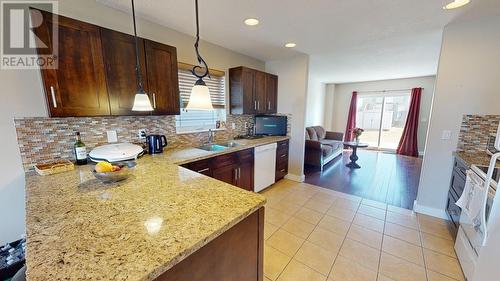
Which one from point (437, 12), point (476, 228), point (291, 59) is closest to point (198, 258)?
point (476, 228)

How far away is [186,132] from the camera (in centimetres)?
272

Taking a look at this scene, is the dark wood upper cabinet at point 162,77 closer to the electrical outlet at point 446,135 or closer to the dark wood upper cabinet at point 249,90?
the dark wood upper cabinet at point 249,90

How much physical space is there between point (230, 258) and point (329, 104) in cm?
757

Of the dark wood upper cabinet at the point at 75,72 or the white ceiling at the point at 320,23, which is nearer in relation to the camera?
the dark wood upper cabinet at the point at 75,72

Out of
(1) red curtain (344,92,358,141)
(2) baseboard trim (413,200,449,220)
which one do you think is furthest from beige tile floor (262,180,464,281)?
(1) red curtain (344,92,358,141)

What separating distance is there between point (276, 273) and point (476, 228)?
1589 millimetres

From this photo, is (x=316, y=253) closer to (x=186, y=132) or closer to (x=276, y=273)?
(x=276, y=273)

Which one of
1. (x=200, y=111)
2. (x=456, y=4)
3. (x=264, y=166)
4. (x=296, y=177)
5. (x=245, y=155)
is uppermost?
(x=456, y=4)

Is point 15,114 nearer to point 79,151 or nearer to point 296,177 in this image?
point 79,151

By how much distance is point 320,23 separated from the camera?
2221 millimetres

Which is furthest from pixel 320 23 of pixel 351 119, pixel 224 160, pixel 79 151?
pixel 351 119

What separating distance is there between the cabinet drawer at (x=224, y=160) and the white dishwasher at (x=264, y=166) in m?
0.47

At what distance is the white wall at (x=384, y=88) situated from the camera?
5.72 metres

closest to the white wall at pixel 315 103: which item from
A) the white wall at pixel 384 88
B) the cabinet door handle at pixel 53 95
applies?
the white wall at pixel 384 88
